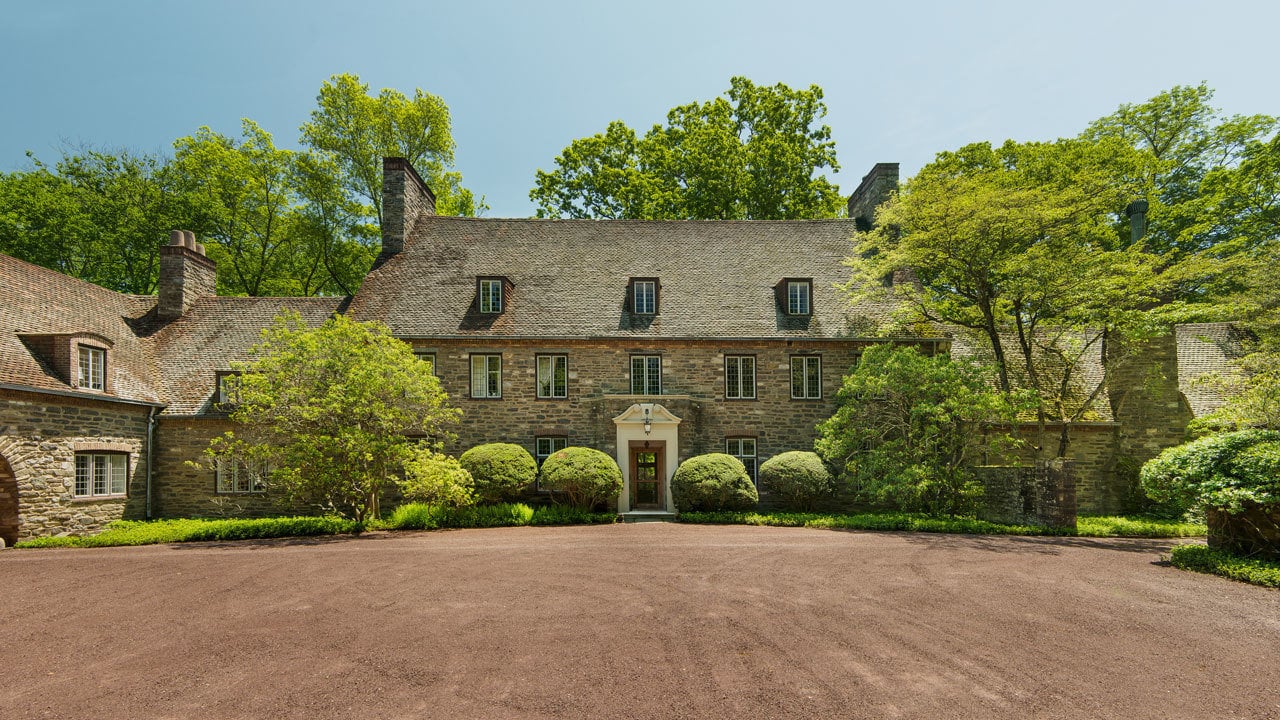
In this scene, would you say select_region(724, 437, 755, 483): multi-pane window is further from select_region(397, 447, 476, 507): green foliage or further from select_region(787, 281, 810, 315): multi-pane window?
select_region(397, 447, 476, 507): green foliage

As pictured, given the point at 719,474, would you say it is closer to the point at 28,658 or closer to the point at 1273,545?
the point at 1273,545

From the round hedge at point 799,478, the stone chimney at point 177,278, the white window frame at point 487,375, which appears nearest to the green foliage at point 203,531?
the white window frame at point 487,375

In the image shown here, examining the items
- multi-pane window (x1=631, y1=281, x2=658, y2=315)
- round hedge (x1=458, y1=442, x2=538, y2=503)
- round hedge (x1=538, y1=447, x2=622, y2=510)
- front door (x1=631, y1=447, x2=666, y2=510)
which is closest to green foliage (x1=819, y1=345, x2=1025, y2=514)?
front door (x1=631, y1=447, x2=666, y2=510)

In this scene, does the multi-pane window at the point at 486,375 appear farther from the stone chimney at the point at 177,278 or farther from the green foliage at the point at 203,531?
the stone chimney at the point at 177,278

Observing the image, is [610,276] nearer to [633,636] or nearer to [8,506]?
[633,636]

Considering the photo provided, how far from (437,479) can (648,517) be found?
6.13 m

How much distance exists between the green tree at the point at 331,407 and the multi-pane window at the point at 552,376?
14.5ft

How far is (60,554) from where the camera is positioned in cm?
1252

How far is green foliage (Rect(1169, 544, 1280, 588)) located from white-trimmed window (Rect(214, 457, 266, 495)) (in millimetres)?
21463

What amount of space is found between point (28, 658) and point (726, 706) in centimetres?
722

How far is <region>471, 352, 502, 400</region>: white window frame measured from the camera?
1897cm

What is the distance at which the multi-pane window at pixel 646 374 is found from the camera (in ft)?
63.4

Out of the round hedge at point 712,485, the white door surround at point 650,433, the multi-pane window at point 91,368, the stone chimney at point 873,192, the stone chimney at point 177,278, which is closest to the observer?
the multi-pane window at point 91,368

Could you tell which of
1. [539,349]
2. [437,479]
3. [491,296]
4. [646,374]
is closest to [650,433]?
[646,374]
